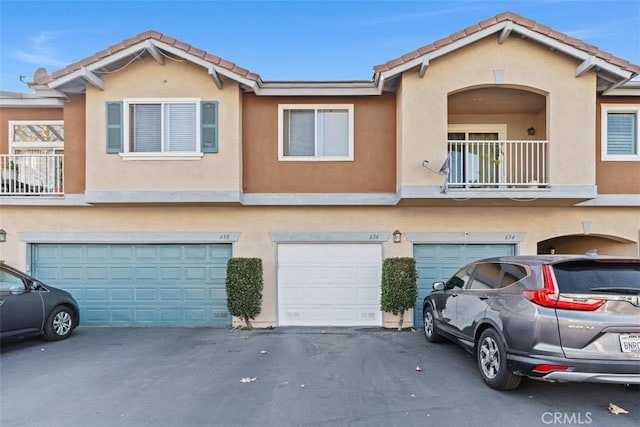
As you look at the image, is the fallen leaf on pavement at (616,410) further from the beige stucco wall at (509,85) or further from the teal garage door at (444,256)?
the beige stucco wall at (509,85)

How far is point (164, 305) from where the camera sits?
27.8ft

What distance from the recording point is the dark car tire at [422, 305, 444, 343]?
22.2 ft

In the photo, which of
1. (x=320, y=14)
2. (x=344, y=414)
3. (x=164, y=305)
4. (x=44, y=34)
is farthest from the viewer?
(x=320, y=14)

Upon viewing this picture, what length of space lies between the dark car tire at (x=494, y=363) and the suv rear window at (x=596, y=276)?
1.12 metres

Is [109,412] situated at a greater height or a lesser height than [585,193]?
lesser

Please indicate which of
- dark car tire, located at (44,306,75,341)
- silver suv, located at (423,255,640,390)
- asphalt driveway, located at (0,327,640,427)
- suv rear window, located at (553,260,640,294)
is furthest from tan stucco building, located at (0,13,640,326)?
suv rear window, located at (553,260,640,294)

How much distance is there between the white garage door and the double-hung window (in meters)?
3.28

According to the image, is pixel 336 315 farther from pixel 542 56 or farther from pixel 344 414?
pixel 542 56

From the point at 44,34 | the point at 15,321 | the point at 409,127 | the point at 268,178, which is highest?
the point at 44,34

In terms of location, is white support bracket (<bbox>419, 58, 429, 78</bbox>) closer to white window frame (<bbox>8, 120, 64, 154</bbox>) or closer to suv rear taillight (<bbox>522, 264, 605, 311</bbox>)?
suv rear taillight (<bbox>522, 264, 605, 311</bbox>)

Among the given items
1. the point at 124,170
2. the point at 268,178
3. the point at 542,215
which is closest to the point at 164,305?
the point at 124,170

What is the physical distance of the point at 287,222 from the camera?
332 inches

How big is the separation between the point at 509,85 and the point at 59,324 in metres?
11.1

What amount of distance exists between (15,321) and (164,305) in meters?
2.81
